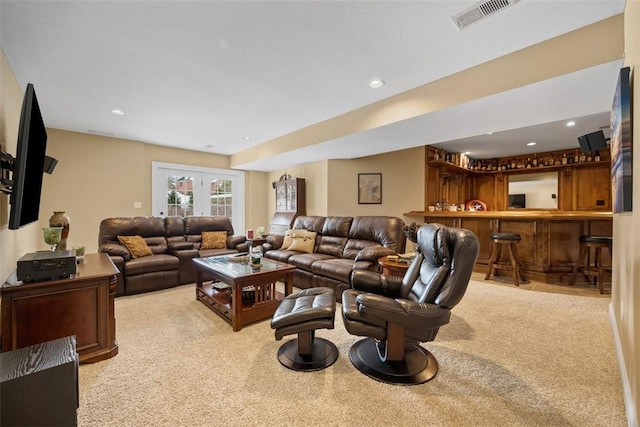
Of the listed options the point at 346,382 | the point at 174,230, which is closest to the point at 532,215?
the point at 346,382

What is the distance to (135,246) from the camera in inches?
156

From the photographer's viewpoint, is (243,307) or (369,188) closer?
(243,307)

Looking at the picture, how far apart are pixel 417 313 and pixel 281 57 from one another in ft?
7.60

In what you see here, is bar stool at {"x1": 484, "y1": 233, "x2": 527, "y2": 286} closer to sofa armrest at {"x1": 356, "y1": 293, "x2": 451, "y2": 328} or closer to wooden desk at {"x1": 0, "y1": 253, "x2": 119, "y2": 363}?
sofa armrest at {"x1": 356, "y1": 293, "x2": 451, "y2": 328}

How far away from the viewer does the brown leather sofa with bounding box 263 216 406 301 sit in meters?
3.32

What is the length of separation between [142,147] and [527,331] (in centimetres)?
657

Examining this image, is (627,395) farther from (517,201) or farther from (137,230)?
(517,201)

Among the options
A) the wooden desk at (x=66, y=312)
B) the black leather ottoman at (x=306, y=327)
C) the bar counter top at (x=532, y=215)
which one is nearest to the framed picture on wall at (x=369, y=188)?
the bar counter top at (x=532, y=215)

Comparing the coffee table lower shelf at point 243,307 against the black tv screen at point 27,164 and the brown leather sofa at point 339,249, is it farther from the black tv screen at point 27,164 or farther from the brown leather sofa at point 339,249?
the black tv screen at point 27,164

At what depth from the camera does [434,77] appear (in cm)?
272

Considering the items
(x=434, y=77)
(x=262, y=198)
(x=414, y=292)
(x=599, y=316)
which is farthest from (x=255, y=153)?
(x=599, y=316)

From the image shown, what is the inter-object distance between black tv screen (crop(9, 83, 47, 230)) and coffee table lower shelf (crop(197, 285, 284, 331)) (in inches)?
65.3

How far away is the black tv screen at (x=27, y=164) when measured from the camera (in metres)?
1.51

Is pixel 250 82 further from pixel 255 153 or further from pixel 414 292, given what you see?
pixel 255 153
